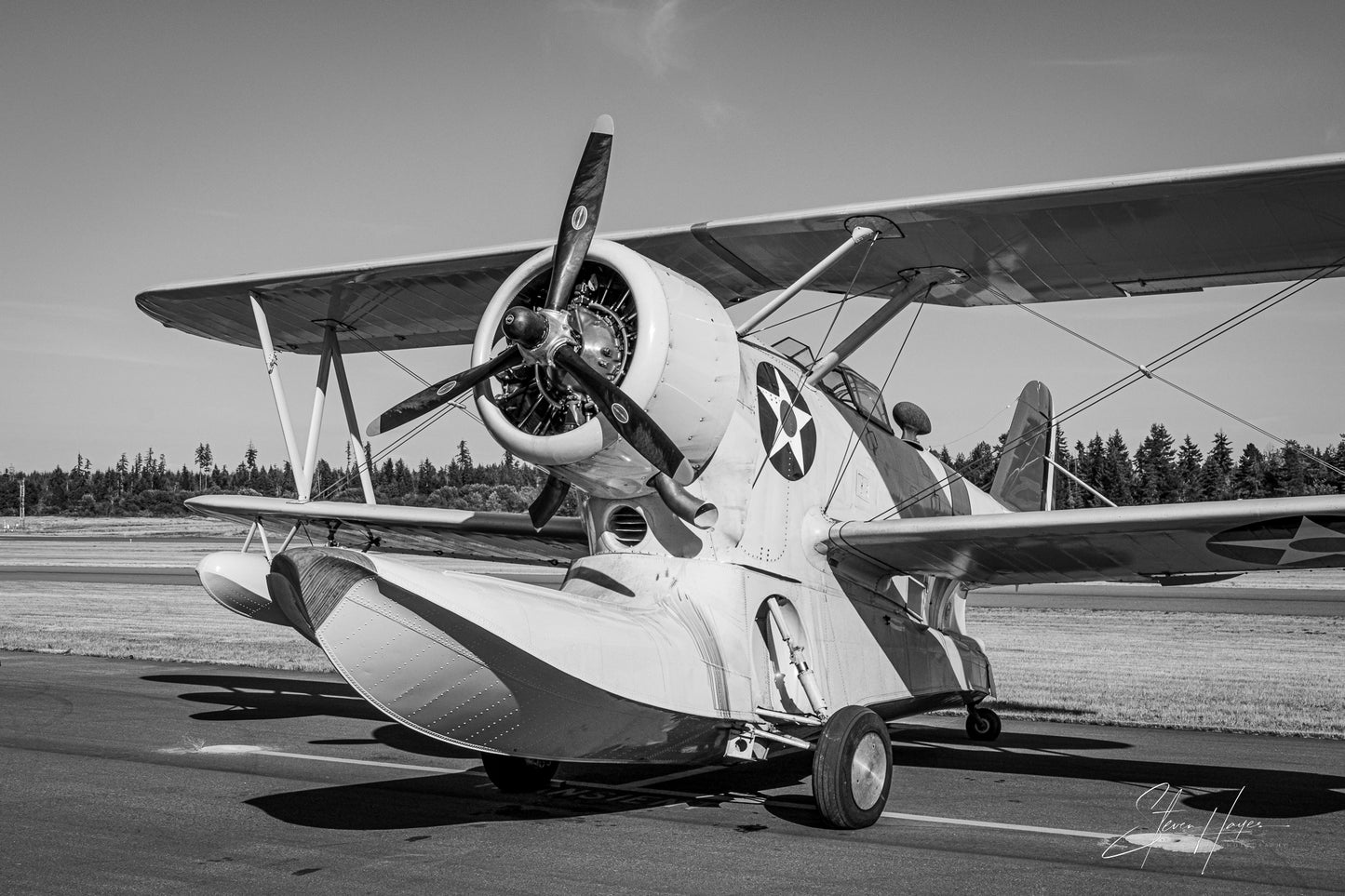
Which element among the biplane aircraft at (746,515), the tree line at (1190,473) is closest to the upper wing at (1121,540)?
the biplane aircraft at (746,515)

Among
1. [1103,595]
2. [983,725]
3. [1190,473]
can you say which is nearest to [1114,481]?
[1190,473]

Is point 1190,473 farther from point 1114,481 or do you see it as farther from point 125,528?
point 125,528

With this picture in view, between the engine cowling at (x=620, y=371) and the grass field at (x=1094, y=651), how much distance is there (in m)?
7.94

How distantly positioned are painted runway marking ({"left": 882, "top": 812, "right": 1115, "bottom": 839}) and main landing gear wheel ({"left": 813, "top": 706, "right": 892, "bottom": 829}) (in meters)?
0.30

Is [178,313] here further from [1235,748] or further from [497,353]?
[1235,748]

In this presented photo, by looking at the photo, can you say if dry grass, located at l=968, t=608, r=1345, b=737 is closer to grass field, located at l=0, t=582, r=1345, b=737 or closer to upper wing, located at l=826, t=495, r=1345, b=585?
grass field, located at l=0, t=582, r=1345, b=737

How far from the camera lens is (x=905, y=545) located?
865cm

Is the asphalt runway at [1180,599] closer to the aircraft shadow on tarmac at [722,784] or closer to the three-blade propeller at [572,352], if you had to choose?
the aircraft shadow on tarmac at [722,784]

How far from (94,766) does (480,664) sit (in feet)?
14.7

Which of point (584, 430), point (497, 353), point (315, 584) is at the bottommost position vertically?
point (315, 584)

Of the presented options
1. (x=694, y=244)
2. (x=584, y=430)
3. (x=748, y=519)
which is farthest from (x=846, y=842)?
(x=694, y=244)

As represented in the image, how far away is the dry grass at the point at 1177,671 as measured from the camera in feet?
43.7
